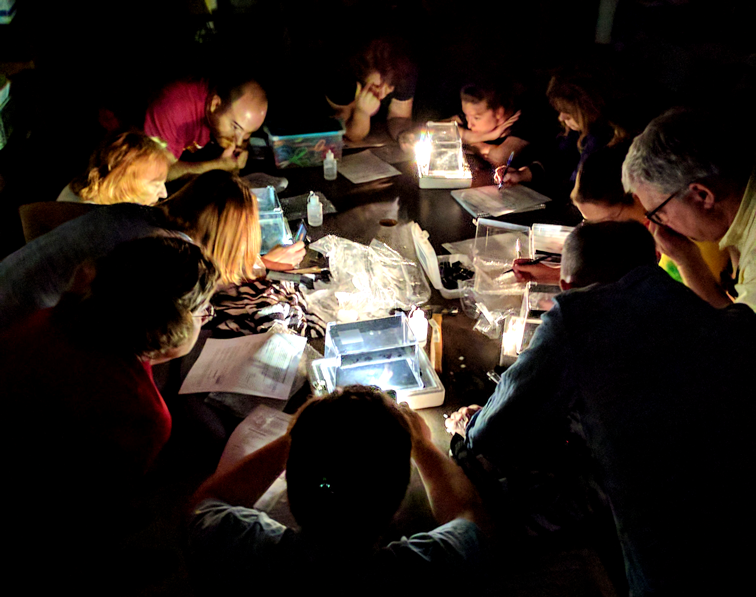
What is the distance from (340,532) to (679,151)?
140 cm

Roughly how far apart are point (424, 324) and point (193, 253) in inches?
32.2

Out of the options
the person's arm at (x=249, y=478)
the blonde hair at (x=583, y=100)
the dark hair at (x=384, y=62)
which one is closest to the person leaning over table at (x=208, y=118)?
the dark hair at (x=384, y=62)

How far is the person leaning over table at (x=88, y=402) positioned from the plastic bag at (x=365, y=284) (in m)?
0.69

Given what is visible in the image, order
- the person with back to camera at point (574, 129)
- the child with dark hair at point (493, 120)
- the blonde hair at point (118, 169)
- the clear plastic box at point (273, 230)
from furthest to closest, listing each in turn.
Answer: the child with dark hair at point (493, 120), the person with back to camera at point (574, 129), the clear plastic box at point (273, 230), the blonde hair at point (118, 169)

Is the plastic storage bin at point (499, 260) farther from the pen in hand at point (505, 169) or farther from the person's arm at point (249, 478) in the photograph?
the person's arm at point (249, 478)

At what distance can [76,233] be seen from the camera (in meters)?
1.76

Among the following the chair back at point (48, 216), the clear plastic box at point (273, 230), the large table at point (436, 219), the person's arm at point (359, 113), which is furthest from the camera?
the person's arm at point (359, 113)

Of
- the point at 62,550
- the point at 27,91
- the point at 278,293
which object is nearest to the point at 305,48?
the point at 27,91

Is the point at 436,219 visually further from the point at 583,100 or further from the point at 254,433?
the point at 254,433

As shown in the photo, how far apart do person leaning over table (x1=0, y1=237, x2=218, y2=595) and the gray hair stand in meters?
1.38

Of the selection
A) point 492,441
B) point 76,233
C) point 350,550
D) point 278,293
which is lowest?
point 278,293

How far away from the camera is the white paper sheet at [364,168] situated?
10.2 ft

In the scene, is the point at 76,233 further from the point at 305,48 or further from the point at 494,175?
the point at 305,48

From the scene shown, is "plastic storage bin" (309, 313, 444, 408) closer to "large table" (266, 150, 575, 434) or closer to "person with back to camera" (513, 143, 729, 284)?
"large table" (266, 150, 575, 434)
